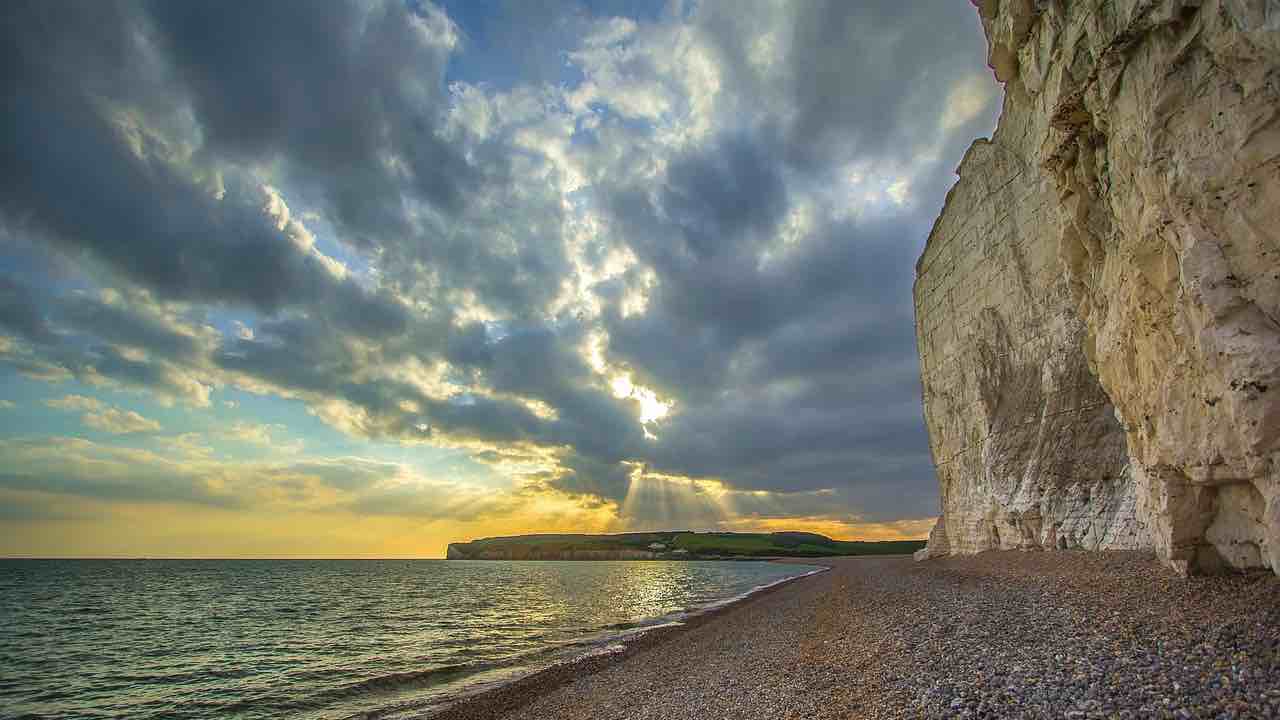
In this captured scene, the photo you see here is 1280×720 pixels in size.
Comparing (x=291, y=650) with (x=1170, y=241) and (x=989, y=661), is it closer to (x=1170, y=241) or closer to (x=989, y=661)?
(x=989, y=661)

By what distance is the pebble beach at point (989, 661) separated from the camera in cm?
698

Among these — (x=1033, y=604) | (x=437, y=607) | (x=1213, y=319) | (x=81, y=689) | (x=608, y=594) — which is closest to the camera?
(x=1213, y=319)

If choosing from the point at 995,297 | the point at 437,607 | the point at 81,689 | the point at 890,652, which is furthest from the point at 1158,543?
the point at 437,607

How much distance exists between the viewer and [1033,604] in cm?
1326

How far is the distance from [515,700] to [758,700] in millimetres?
7482

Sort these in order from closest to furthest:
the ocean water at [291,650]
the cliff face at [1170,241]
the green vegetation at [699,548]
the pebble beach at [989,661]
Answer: the pebble beach at [989,661] → the cliff face at [1170,241] → the ocean water at [291,650] → the green vegetation at [699,548]

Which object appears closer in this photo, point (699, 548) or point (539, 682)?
point (539, 682)

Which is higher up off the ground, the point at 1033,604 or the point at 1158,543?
the point at 1158,543

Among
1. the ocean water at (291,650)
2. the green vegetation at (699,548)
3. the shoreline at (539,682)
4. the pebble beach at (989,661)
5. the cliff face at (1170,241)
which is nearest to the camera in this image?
the pebble beach at (989,661)

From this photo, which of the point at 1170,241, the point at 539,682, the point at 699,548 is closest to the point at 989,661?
the point at 1170,241

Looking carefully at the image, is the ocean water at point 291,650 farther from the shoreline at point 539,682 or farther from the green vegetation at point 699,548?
the green vegetation at point 699,548

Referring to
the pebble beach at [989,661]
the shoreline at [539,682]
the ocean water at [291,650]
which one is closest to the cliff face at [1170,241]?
the pebble beach at [989,661]

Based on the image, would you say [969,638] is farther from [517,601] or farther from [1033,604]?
[517,601]

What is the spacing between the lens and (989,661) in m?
9.42
